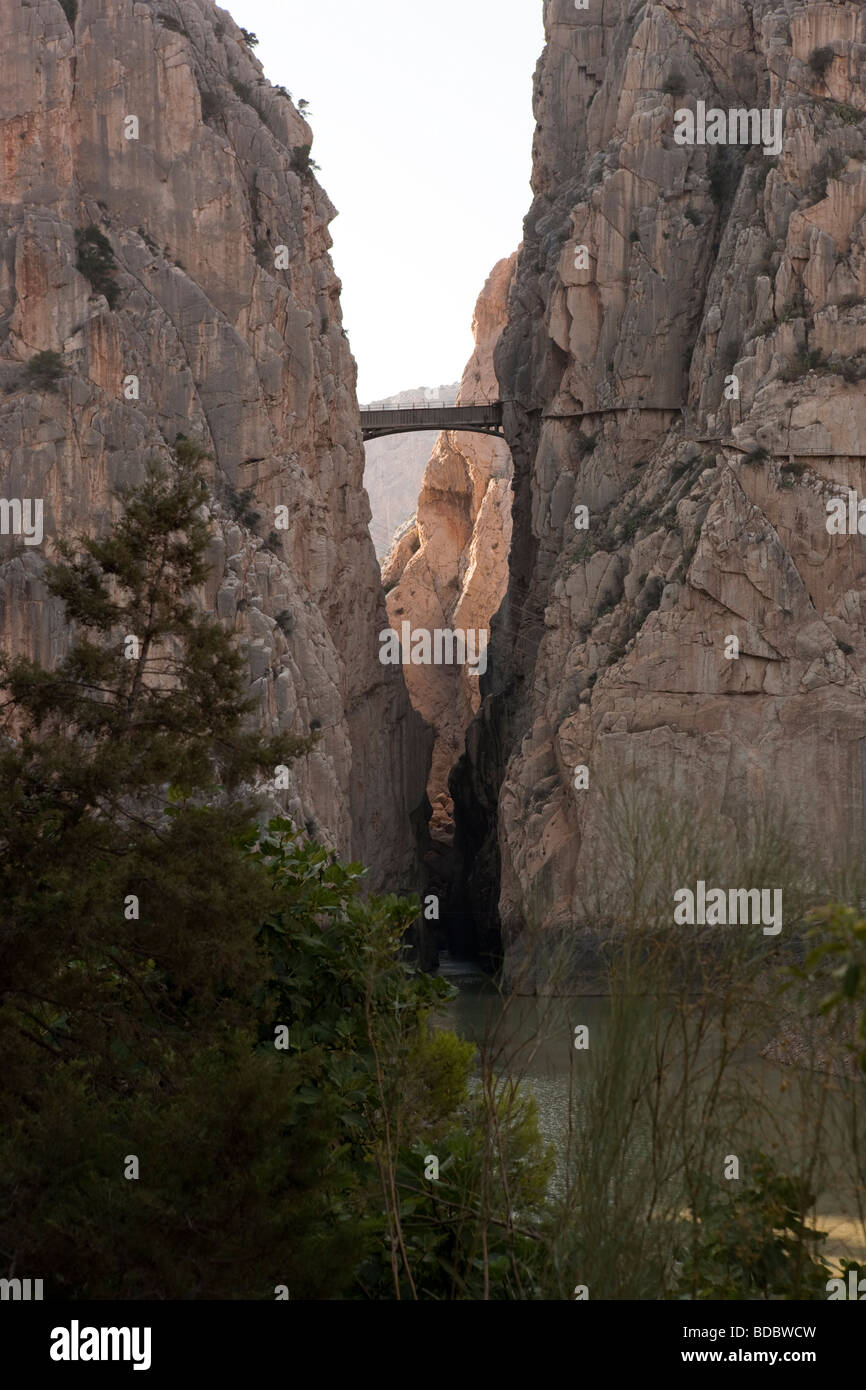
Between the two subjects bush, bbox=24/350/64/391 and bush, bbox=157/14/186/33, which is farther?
bush, bbox=157/14/186/33

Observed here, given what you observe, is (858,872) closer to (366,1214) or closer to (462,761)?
(366,1214)

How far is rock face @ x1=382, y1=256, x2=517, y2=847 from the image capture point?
3233 inches

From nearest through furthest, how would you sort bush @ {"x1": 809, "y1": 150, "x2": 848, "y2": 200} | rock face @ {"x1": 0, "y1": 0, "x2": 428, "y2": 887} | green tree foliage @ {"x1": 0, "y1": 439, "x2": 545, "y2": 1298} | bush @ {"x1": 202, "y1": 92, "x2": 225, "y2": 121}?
green tree foliage @ {"x1": 0, "y1": 439, "x2": 545, "y2": 1298}, rock face @ {"x1": 0, "y1": 0, "x2": 428, "y2": 887}, bush @ {"x1": 809, "y1": 150, "x2": 848, "y2": 200}, bush @ {"x1": 202, "y1": 92, "x2": 225, "y2": 121}

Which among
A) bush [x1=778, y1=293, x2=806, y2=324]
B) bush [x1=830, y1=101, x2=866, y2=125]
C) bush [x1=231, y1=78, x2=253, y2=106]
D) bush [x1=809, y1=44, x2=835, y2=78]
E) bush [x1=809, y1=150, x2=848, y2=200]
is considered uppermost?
bush [x1=231, y1=78, x2=253, y2=106]

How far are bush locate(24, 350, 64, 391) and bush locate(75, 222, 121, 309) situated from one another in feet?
10.7

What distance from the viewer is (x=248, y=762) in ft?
47.9

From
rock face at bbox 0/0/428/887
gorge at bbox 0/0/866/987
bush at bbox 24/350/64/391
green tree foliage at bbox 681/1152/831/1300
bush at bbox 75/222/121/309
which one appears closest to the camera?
green tree foliage at bbox 681/1152/831/1300

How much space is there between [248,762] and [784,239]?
43702mm

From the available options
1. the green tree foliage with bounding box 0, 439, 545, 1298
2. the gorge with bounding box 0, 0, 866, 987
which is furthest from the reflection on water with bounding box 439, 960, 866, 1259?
the gorge with bounding box 0, 0, 866, 987

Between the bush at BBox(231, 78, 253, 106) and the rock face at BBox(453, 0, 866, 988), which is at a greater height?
the bush at BBox(231, 78, 253, 106)

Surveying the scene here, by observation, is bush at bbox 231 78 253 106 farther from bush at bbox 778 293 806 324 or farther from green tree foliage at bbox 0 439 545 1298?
green tree foliage at bbox 0 439 545 1298

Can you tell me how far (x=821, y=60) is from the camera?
53500mm

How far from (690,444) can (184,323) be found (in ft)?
58.8

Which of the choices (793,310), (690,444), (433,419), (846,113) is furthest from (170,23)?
(846,113)
